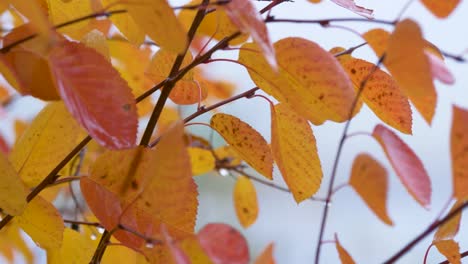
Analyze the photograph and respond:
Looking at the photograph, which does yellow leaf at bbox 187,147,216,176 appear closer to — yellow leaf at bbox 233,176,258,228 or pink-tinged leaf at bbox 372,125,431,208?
yellow leaf at bbox 233,176,258,228

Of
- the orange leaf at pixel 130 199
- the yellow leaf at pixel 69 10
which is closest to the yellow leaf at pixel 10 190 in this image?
the orange leaf at pixel 130 199

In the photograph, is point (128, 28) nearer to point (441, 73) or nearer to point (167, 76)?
point (167, 76)

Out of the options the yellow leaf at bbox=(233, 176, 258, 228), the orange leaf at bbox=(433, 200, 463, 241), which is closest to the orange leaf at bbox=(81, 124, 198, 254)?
the orange leaf at bbox=(433, 200, 463, 241)

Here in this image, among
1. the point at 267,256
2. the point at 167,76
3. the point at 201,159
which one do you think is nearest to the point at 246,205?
the point at 201,159

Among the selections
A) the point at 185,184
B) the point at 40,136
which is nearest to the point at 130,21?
the point at 40,136

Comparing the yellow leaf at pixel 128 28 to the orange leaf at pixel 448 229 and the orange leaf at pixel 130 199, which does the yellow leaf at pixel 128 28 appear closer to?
the orange leaf at pixel 130 199

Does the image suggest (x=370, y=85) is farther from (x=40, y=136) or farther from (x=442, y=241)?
(x=40, y=136)
